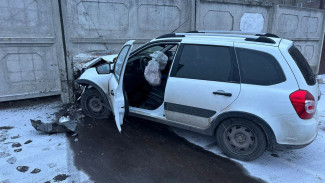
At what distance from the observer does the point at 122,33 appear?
19.6 feet

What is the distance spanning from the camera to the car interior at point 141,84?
4266mm

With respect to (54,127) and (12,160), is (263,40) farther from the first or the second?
(12,160)

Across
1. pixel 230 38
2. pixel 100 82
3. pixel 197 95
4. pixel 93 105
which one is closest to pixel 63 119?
pixel 93 105

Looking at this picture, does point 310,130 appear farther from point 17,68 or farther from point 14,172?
point 17,68

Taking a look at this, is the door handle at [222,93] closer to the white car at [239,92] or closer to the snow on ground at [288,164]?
the white car at [239,92]

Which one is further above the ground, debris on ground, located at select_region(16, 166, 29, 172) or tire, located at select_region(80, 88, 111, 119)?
tire, located at select_region(80, 88, 111, 119)

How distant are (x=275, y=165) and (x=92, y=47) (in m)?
4.72

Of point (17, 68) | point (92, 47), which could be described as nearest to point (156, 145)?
point (92, 47)

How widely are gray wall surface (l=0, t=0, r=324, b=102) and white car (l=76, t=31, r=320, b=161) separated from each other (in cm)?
216

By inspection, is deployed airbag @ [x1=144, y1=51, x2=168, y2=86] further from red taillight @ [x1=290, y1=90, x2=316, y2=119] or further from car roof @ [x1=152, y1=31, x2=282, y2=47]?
red taillight @ [x1=290, y1=90, x2=316, y2=119]

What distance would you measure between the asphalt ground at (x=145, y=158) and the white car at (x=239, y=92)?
0.38 m

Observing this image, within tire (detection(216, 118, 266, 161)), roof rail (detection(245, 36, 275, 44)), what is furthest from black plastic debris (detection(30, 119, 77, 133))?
roof rail (detection(245, 36, 275, 44))

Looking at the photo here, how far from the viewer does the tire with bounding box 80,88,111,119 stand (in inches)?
180

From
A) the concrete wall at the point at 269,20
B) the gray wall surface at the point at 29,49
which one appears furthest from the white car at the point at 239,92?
the concrete wall at the point at 269,20
